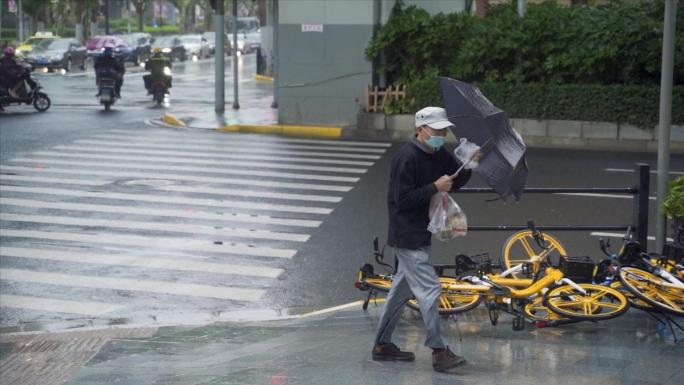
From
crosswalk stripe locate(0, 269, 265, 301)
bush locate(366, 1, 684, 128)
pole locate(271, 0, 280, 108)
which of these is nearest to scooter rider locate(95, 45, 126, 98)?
pole locate(271, 0, 280, 108)

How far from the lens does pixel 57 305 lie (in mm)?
10375

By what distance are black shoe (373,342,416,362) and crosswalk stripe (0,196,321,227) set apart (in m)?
6.48

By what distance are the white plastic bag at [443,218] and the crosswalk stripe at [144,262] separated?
4.66 metres

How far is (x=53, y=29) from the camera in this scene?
7594cm

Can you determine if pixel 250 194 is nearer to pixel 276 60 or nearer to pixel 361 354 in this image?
pixel 361 354

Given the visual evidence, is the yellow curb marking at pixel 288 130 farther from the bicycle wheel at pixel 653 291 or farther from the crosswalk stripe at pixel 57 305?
the bicycle wheel at pixel 653 291

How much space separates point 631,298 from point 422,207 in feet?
7.10

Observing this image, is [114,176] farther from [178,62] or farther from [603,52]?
[178,62]

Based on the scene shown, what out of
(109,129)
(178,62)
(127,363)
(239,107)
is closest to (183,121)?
(109,129)

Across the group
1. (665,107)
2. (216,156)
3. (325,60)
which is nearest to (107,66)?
(325,60)

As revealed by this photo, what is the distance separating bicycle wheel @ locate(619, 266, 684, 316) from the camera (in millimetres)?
7867

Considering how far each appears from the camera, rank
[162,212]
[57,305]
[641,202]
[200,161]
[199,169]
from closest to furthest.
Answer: [641,202]
[57,305]
[162,212]
[199,169]
[200,161]

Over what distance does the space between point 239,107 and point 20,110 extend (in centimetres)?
614

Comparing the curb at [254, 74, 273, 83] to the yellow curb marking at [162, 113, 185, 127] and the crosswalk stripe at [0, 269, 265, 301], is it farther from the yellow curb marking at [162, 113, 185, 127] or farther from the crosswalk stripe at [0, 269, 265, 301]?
the crosswalk stripe at [0, 269, 265, 301]
